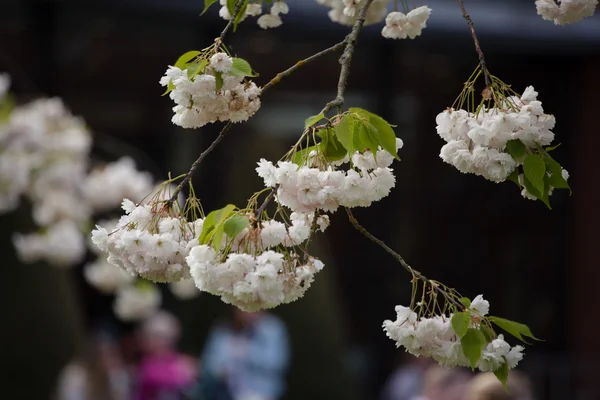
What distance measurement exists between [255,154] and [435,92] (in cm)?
206

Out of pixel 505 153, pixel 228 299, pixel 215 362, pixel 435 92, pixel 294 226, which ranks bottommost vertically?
pixel 215 362

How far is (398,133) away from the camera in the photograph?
8.38 meters

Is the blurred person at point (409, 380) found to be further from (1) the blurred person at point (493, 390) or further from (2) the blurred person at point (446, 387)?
(1) the blurred person at point (493, 390)

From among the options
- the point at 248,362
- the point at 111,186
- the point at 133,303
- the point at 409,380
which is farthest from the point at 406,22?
the point at 409,380

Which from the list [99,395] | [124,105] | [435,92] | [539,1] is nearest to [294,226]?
[539,1]

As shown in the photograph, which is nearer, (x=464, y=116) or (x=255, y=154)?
(x=464, y=116)

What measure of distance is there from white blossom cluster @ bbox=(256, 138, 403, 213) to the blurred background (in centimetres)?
506

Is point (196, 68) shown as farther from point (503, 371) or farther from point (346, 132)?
point (503, 371)

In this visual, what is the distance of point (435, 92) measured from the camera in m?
8.38

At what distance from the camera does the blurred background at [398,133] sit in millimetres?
7605

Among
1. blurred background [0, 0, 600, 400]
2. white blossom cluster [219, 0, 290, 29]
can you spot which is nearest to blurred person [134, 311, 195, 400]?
blurred background [0, 0, 600, 400]

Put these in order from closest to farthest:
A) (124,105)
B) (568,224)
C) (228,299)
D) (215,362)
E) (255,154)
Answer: (228,299)
(215,362)
(255,154)
(124,105)
(568,224)

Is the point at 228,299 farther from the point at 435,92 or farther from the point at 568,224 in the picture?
the point at 568,224

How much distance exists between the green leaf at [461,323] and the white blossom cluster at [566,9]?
1.91ft
